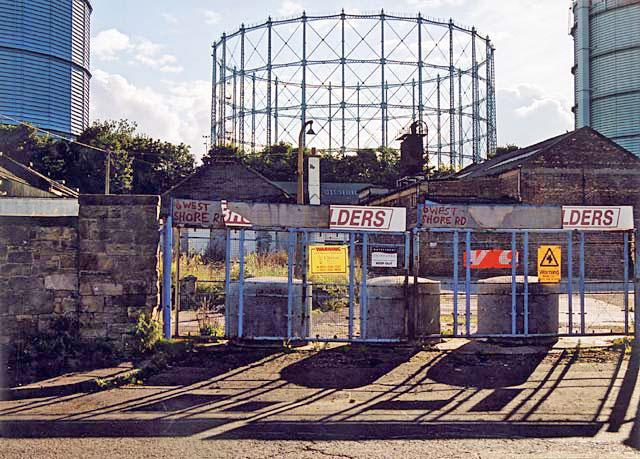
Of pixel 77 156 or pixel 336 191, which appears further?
pixel 336 191

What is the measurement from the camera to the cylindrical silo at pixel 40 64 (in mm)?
50812

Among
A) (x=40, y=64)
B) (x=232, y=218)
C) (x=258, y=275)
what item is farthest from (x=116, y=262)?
(x=40, y=64)

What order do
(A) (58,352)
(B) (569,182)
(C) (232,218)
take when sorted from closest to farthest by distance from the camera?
A: (A) (58,352)
(C) (232,218)
(B) (569,182)

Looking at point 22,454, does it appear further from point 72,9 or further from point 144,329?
point 72,9

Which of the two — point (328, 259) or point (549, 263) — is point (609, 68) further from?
point (328, 259)

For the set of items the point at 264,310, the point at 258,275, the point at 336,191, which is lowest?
the point at 264,310

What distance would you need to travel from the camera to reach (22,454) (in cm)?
482

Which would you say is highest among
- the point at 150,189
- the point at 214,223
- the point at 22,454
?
the point at 150,189

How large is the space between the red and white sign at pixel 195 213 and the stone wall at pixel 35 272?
4.93 feet

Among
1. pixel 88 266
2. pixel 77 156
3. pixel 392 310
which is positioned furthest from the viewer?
pixel 77 156

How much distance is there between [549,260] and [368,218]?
9.95 ft

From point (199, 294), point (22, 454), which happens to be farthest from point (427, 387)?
point (199, 294)

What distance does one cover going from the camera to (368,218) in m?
9.35

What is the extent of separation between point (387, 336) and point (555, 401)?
11.1ft
